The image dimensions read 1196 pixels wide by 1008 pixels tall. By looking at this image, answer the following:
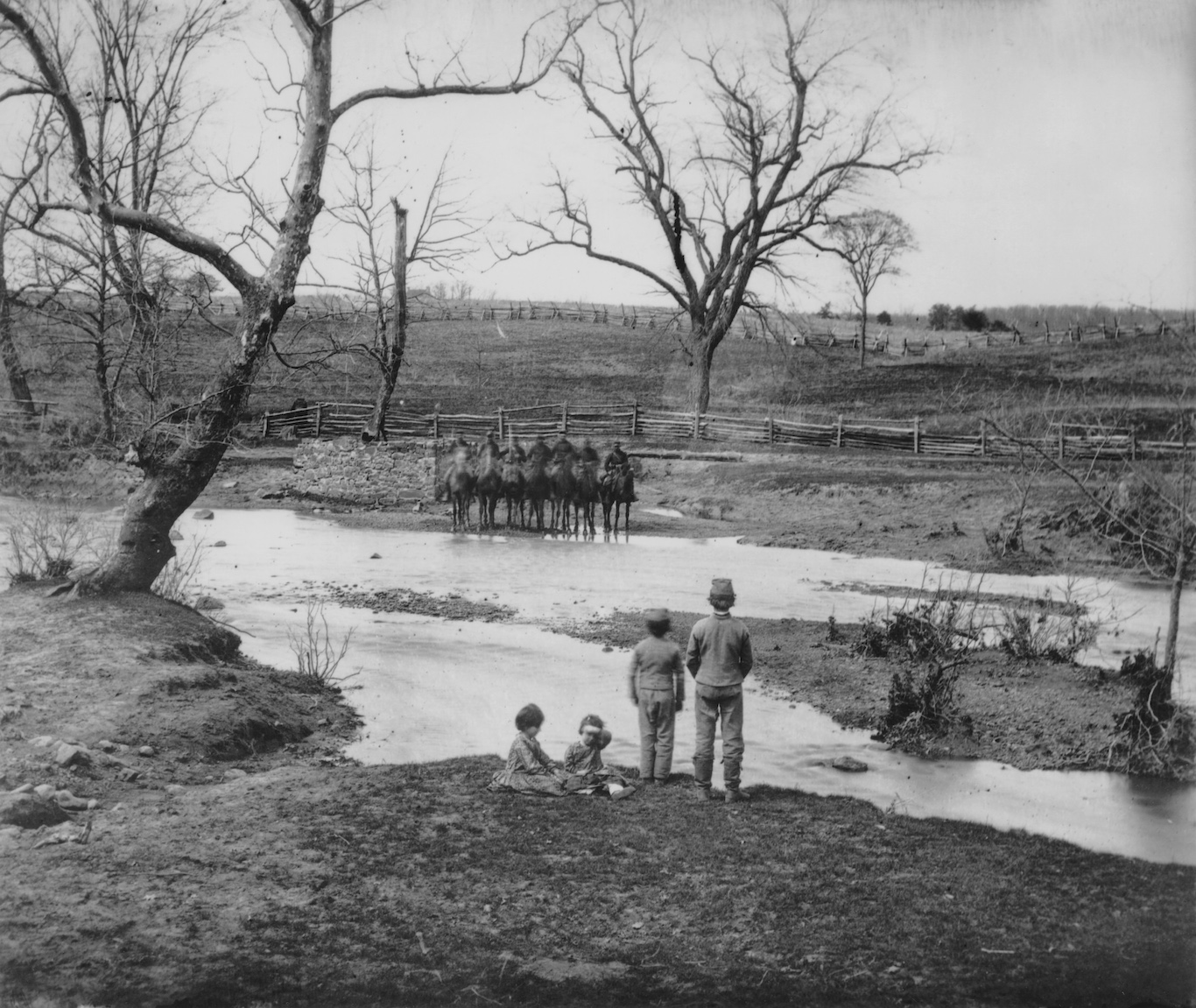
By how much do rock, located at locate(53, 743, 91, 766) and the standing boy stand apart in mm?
3542

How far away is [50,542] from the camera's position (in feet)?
36.1

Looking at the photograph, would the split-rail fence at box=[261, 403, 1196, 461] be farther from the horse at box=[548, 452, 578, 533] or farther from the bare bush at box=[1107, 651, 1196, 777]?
the bare bush at box=[1107, 651, 1196, 777]

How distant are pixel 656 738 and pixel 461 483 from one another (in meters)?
12.8

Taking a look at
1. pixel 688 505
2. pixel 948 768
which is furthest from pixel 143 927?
pixel 688 505

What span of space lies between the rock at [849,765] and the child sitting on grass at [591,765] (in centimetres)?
197

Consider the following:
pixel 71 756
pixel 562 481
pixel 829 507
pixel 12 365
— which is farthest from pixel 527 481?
pixel 71 756

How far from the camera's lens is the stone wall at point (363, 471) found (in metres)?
20.6

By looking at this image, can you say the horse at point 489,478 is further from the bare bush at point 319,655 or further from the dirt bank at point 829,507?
the bare bush at point 319,655

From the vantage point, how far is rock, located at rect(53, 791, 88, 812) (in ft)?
20.9

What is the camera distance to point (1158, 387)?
32.3 m

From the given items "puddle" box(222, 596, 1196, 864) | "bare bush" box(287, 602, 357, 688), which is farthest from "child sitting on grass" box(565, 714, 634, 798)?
"bare bush" box(287, 602, 357, 688)

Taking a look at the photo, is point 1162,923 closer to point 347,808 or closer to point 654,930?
point 654,930

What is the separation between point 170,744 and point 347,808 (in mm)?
1662

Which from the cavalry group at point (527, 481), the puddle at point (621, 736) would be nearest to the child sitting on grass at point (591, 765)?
the puddle at point (621, 736)
